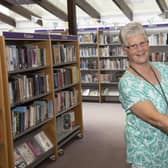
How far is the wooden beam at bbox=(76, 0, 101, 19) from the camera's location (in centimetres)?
809

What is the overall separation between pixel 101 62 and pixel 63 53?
3361 mm

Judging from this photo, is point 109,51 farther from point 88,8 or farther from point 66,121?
point 66,121

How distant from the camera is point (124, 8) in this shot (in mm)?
8141

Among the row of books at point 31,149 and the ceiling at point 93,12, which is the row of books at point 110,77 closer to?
the ceiling at point 93,12

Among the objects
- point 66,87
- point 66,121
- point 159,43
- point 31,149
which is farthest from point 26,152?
point 159,43

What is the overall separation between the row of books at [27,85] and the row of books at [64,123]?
792 millimetres

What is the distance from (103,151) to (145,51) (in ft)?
10.1

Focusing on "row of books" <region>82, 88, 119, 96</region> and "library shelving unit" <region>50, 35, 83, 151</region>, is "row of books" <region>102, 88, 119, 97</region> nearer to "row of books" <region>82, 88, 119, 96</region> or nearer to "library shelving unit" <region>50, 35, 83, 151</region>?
"row of books" <region>82, 88, 119, 96</region>

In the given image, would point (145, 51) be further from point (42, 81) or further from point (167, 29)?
point (167, 29)

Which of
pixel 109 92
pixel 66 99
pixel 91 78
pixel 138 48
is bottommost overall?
pixel 109 92

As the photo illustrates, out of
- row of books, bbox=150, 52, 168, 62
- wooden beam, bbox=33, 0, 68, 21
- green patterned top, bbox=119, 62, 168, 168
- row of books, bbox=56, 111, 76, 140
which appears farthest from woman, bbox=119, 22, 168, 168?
wooden beam, bbox=33, 0, 68, 21

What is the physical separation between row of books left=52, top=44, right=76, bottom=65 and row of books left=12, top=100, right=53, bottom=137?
698 millimetres

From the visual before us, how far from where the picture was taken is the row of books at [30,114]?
3377 millimetres

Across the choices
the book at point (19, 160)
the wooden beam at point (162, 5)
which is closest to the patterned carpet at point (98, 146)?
the book at point (19, 160)
